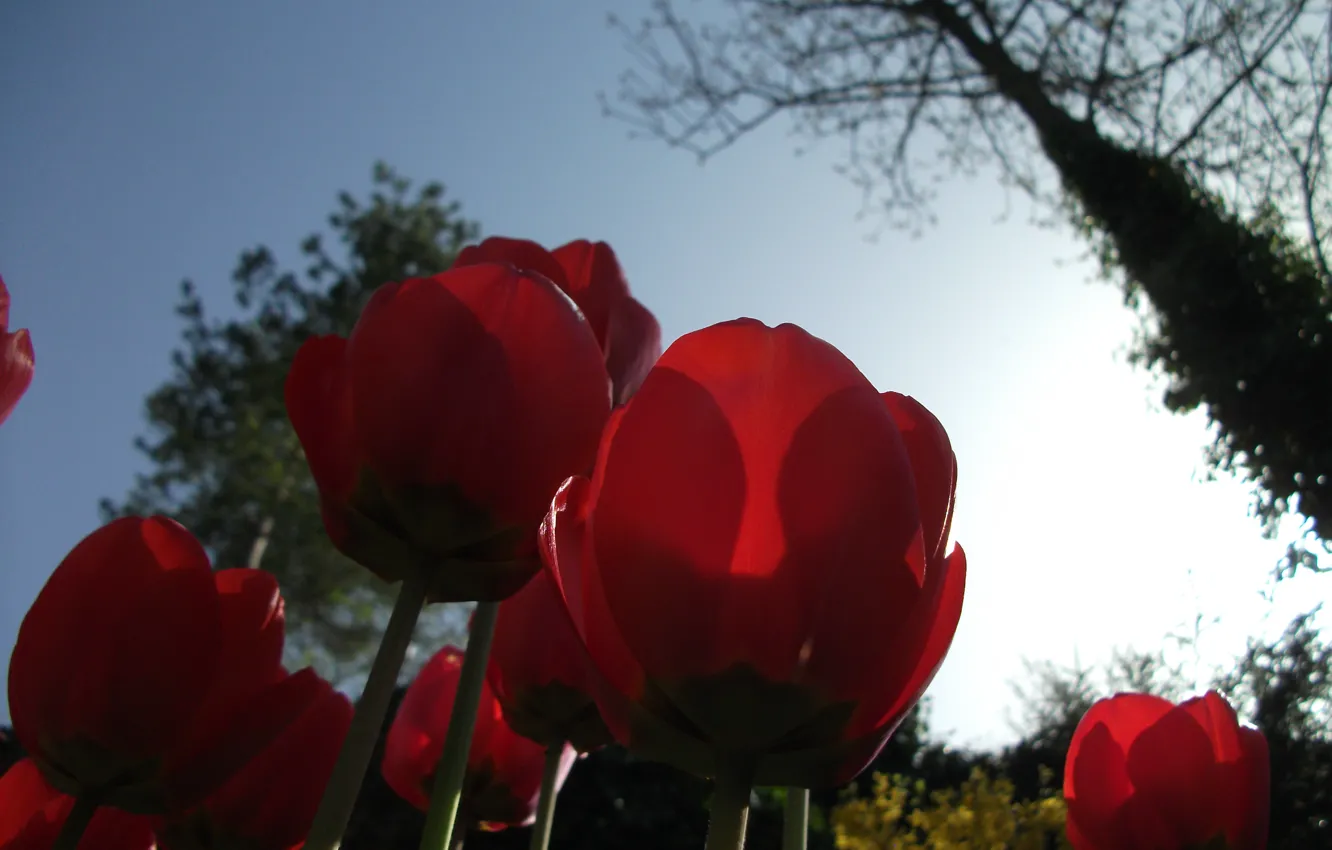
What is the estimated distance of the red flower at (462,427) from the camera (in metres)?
0.42

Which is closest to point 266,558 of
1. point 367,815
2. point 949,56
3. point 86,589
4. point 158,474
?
point 158,474

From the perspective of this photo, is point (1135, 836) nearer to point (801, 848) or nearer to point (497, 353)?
point (801, 848)

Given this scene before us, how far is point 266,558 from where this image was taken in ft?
42.0

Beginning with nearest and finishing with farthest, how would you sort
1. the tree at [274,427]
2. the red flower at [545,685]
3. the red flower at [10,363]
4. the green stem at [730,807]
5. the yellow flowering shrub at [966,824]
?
the green stem at [730,807] < the red flower at [10,363] < the red flower at [545,685] < the yellow flowering shrub at [966,824] < the tree at [274,427]

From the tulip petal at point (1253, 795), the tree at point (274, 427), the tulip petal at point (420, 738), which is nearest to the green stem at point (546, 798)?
the tulip petal at point (420, 738)

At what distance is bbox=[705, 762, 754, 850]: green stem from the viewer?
283 millimetres

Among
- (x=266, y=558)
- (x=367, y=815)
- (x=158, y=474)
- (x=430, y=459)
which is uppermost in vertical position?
(x=158, y=474)

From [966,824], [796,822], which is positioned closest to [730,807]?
[796,822]

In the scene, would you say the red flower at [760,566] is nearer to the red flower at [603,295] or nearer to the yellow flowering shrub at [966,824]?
the red flower at [603,295]

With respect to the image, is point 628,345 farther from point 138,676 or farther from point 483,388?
point 138,676

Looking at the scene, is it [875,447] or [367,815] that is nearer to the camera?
[875,447]

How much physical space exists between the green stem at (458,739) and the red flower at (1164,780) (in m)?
0.46

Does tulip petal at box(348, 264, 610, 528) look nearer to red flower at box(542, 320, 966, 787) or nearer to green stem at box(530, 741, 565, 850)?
red flower at box(542, 320, 966, 787)

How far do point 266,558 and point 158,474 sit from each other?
2.21m
